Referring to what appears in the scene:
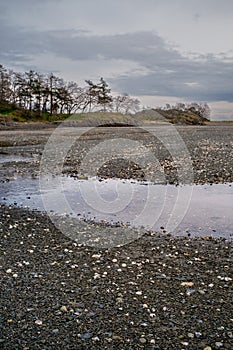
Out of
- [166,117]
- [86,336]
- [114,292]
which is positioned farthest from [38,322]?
[166,117]

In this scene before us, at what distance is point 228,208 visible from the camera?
11.4 m

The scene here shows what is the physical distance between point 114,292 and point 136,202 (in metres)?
6.25

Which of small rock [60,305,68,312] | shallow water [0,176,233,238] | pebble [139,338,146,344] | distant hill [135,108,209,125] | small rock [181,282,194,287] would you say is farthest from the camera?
distant hill [135,108,209,125]

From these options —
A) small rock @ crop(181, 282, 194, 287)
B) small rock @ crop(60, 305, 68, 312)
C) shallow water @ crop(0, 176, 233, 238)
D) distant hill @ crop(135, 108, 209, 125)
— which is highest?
distant hill @ crop(135, 108, 209, 125)

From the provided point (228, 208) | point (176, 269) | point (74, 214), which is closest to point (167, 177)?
point (228, 208)

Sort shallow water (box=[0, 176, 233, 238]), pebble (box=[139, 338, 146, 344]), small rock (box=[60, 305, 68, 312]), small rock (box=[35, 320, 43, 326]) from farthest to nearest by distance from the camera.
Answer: shallow water (box=[0, 176, 233, 238]) → small rock (box=[60, 305, 68, 312]) → small rock (box=[35, 320, 43, 326]) → pebble (box=[139, 338, 146, 344])

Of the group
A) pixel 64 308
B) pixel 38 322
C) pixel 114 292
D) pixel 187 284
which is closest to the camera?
pixel 38 322

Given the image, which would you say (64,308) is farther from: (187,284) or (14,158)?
(14,158)

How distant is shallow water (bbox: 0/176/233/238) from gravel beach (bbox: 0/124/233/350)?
1047 millimetres

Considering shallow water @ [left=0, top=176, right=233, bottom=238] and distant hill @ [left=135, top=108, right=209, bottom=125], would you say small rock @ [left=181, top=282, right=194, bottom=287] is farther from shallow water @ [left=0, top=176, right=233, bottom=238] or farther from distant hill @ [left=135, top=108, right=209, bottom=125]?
distant hill @ [left=135, top=108, right=209, bottom=125]

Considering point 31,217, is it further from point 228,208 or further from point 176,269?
point 228,208

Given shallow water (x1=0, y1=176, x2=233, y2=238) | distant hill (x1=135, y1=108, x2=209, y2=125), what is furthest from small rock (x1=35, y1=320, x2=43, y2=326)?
distant hill (x1=135, y1=108, x2=209, y2=125)

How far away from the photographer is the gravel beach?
4.96 meters

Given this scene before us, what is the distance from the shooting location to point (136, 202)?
40.3 feet
